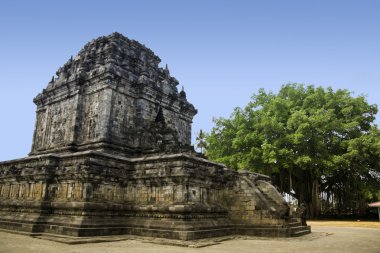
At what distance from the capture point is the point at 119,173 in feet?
45.2

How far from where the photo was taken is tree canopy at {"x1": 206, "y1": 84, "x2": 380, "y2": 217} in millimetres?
26547

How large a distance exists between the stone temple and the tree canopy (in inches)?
389

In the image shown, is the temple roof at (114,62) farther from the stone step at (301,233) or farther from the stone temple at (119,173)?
the stone step at (301,233)

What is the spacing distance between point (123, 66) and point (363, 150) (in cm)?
2005

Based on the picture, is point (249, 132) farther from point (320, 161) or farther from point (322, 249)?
point (322, 249)

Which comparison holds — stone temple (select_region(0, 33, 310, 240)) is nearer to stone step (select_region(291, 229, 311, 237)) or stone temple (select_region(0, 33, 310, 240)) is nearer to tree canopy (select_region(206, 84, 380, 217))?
stone step (select_region(291, 229, 311, 237))

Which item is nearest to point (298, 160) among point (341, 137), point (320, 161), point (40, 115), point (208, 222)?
point (320, 161)

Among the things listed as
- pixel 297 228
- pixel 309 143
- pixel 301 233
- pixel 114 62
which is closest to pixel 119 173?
pixel 114 62

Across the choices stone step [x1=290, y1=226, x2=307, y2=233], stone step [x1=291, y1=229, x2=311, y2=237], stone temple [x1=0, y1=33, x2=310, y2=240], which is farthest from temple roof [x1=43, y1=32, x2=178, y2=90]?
stone step [x1=291, y1=229, x2=311, y2=237]

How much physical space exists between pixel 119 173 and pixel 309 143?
18.9 meters

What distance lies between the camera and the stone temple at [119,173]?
487 inches

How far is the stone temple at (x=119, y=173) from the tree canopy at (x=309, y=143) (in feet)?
32.4

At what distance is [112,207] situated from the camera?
12.8m

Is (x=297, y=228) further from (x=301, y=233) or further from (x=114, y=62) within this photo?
(x=114, y=62)
